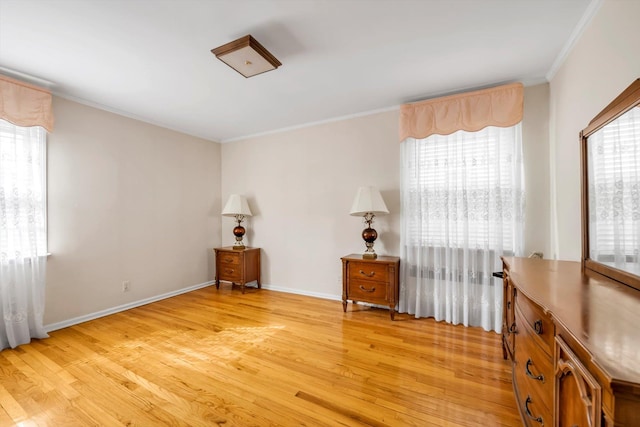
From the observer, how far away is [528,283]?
1.25 m

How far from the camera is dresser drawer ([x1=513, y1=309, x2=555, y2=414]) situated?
1.00 metres

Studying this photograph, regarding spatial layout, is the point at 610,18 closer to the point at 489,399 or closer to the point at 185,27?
the point at 489,399

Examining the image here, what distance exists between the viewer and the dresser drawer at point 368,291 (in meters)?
2.92

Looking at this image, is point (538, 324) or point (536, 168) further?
point (536, 168)

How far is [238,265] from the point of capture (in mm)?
3887

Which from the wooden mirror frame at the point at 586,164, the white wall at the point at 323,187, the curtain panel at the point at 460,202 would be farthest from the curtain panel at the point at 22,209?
the wooden mirror frame at the point at 586,164

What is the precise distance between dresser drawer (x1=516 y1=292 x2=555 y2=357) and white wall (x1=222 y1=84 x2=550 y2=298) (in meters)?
1.66

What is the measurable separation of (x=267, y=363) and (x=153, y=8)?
8.36 feet

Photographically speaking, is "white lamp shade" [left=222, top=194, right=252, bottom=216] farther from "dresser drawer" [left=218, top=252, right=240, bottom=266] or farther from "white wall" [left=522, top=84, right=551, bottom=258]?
Result: "white wall" [left=522, top=84, right=551, bottom=258]

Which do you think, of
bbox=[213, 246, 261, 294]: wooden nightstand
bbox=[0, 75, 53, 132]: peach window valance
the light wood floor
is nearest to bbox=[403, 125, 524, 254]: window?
the light wood floor

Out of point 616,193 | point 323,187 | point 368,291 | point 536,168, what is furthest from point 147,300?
point 536,168

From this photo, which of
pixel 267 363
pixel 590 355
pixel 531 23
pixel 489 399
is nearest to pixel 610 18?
pixel 531 23

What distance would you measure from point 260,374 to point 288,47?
2.45 meters

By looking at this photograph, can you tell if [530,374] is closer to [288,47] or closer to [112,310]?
[288,47]
